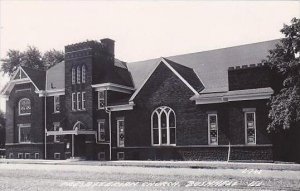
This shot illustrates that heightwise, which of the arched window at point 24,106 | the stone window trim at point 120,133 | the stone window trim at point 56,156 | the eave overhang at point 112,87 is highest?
the eave overhang at point 112,87

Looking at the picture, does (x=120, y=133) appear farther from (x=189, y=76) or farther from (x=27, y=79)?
(x=27, y=79)

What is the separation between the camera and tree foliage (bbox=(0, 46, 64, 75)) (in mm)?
67375

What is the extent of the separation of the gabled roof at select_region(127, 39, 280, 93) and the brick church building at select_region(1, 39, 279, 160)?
0.09m

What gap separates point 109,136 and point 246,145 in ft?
40.2

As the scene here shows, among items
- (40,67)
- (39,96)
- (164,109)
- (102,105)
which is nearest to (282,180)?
(164,109)

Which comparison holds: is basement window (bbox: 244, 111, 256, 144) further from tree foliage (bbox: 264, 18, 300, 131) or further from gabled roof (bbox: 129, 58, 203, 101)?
gabled roof (bbox: 129, 58, 203, 101)

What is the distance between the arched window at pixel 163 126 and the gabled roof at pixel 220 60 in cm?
325

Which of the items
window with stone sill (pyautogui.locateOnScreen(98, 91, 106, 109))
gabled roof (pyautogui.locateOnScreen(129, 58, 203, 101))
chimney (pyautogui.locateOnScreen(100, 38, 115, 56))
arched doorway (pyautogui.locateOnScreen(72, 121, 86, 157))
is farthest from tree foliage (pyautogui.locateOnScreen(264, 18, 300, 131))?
chimney (pyautogui.locateOnScreen(100, 38, 115, 56))

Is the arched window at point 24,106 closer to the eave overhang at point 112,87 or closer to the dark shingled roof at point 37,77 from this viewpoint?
the dark shingled roof at point 37,77

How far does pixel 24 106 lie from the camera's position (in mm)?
42781

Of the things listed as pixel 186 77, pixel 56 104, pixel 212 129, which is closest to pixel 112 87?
pixel 56 104

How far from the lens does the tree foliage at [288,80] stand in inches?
944

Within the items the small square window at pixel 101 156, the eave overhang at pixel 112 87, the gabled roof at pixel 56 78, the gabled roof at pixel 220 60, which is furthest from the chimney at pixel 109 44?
the small square window at pixel 101 156

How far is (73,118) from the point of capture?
126 ft
